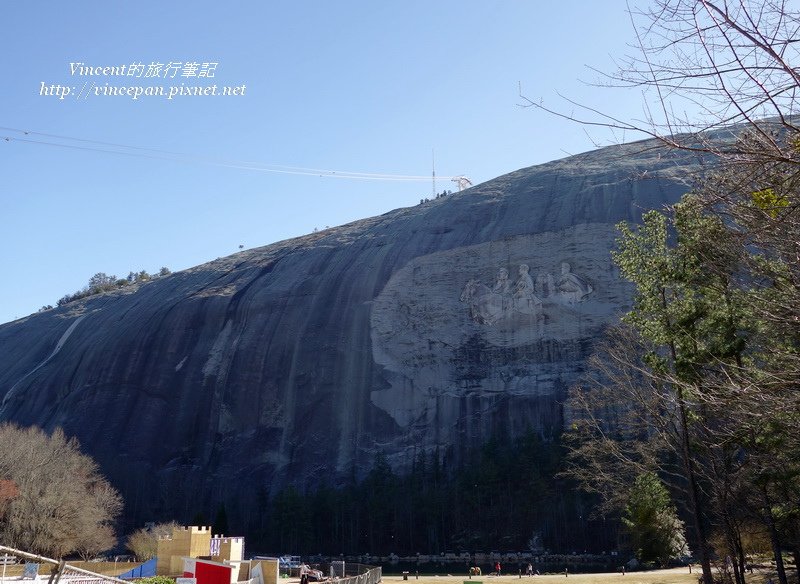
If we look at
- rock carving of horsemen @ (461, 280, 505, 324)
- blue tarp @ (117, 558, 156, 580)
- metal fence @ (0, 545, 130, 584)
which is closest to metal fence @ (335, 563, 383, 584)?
blue tarp @ (117, 558, 156, 580)

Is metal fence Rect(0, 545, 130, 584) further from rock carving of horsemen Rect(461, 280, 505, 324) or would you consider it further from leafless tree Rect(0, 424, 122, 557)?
rock carving of horsemen Rect(461, 280, 505, 324)

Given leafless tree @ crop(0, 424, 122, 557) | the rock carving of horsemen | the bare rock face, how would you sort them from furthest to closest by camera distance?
the rock carving of horsemen
the bare rock face
leafless tree @ crop(0, 424, 122, 557)

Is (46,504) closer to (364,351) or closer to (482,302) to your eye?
(364,351)

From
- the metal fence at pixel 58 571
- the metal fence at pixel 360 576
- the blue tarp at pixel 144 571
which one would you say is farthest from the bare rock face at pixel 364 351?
the metal fence at pixel 58 571

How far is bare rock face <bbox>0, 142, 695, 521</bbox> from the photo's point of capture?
5775 centimetres

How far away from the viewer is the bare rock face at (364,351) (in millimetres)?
57750

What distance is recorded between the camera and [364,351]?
62.5 m

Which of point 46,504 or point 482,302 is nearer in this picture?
point 46,504

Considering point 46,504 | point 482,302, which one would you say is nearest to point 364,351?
point 482,302

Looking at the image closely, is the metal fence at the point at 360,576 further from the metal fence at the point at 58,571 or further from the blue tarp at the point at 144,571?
the metal fence at the point at 58,571

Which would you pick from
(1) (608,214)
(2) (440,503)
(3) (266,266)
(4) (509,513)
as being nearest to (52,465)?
(2) (440,503)

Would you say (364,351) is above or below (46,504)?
above

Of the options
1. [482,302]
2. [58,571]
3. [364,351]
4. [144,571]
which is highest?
[482,302]

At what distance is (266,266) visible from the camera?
77188 millimetres
